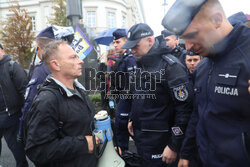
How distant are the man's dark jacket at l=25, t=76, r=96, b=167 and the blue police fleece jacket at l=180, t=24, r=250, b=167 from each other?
1.06m

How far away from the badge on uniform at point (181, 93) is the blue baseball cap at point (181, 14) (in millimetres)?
721

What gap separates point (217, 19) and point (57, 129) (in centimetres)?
153

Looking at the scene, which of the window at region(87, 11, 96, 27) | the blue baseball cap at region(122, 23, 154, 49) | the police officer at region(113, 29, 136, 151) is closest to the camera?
the blue baseball cap at region(122, 23, 154, 49)

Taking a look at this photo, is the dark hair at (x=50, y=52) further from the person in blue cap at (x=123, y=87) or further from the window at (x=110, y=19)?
the window at (x=110, y=19)

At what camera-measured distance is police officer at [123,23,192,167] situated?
1882 millimetres

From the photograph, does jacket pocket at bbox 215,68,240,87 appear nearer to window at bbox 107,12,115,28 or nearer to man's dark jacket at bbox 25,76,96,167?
man's dark jacket at bbox 25,76,96,167

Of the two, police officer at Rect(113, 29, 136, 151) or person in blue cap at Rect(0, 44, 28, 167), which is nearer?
person in blue cap at Rect(0, 44, 28, 167)

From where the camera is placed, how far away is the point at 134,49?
7.59ft

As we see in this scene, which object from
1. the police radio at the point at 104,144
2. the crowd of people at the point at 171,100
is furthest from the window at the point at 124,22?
the police radio at the point at 104,144

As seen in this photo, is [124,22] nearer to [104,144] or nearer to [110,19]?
[110,19]

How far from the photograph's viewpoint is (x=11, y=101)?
9.64 ft

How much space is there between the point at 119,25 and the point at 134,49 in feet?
95.9

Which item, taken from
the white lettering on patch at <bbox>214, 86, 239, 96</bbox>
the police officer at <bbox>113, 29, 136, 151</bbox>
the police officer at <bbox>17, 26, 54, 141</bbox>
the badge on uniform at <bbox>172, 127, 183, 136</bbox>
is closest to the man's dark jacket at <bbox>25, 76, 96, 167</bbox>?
the police officer at <bbox>17, 26, 54, 141</bbox>

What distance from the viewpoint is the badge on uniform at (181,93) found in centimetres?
183
